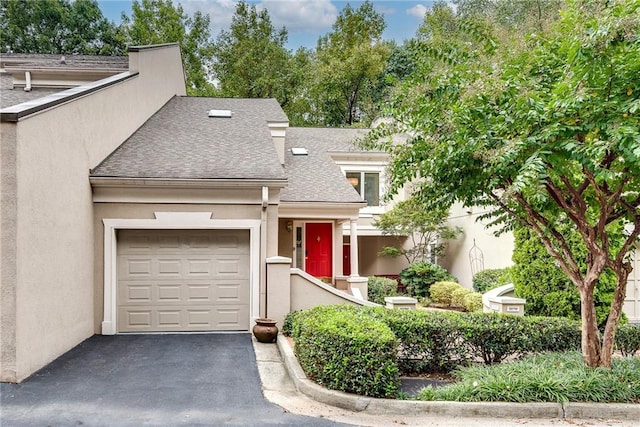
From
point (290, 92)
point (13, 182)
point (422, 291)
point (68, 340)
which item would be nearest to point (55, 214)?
point (13, 182)

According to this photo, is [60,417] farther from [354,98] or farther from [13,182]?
[354,98]

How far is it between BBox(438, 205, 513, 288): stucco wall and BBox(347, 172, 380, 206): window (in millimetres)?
3455

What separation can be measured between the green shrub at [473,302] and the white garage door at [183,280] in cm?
732

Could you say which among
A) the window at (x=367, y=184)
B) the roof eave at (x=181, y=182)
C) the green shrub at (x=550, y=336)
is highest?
the window at (x=367, y=184)

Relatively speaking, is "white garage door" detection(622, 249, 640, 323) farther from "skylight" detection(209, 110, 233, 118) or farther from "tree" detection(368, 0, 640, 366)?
"skylight" detection(209, 110, 233, 118)

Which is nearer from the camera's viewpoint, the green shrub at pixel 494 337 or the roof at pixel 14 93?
the green shrub at pixel 494 337

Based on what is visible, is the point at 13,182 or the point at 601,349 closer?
the point at 13,182

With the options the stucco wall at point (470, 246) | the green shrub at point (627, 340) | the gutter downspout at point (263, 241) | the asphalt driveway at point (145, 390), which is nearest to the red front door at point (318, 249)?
the stucco wall at point (470, 246)

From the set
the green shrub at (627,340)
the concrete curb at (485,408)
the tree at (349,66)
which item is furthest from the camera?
the tree at (349,66)

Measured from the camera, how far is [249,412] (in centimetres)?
572

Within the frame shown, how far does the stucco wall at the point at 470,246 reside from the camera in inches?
643

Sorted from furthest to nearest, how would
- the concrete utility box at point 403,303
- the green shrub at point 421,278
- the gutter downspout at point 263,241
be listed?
the green shrub at point 421,278, the concrete utility box at point 403,303, the gutter downspout at point 263,241

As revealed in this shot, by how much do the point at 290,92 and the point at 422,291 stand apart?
57.9 ft

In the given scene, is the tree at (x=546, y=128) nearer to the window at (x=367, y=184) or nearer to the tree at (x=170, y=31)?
the window at (x=367, y=184)
